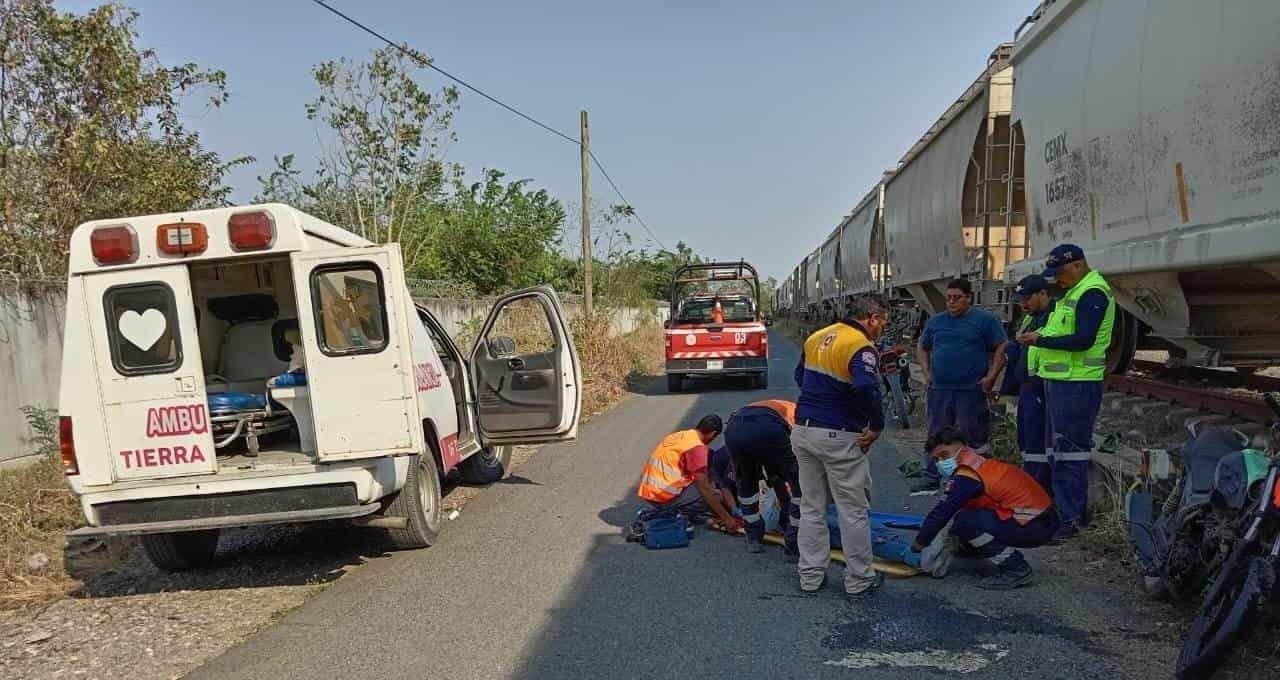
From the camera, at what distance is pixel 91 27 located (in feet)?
32.1

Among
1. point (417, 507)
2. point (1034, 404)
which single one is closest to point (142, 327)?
point (417, 507)

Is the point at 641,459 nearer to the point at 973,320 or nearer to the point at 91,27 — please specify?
the point at 973,320

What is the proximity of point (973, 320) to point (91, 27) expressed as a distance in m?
9.80

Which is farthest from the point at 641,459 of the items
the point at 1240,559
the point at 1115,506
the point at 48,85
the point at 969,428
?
the point at 48,85

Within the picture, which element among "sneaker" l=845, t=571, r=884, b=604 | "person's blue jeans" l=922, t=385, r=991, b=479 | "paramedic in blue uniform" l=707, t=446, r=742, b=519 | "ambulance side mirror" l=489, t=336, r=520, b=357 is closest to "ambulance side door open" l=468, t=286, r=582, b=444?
"ambulance side mirror" l=489, t=336, r=520, b=357

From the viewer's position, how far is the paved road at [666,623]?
3.86m

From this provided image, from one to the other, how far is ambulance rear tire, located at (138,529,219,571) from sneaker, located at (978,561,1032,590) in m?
4.72

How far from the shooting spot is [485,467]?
834cm

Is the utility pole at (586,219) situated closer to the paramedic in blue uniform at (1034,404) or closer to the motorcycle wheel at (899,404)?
the motorcycle wheel at (899,404)

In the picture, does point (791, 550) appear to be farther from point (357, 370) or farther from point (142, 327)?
point (142, 327)

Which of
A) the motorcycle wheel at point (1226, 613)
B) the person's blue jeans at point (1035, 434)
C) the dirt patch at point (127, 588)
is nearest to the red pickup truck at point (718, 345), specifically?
the dirt patch at point (127, 588)

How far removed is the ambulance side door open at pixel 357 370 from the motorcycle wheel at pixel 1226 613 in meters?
3.88

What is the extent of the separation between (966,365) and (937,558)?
219 cm

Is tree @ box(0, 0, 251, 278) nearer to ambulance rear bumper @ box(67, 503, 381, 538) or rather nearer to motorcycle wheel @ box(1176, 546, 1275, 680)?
ambulance rear bumper @ box(67, 503, 381, 538)
